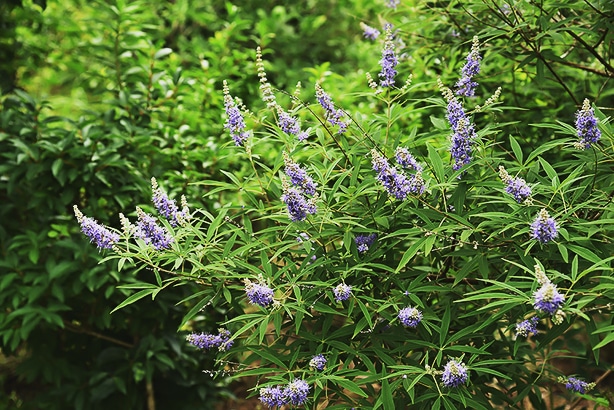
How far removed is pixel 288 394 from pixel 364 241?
2.74 ft

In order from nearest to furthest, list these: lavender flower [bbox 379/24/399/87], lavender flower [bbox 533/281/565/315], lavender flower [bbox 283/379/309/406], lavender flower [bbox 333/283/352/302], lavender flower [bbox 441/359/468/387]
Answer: lavender flower [bbox 533/281/565/315], lavender flower [bbox 441/359/468/387], lavender flower [bbox 283/379/309/406], lavender flower [bbox 333/283/352/302], lavender flower [bbox 379/24/399/87]

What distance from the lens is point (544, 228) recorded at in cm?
266

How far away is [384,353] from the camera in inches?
126

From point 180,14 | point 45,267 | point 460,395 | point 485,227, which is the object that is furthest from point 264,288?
point 180,14

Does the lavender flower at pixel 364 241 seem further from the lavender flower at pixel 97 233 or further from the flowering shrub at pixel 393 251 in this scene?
the lavender flower at pixel 97 233

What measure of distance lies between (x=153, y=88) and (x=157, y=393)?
2442 millimetres

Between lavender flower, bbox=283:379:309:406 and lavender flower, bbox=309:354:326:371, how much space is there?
0.48ft

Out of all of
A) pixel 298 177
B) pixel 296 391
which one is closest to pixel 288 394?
pixel 296 391

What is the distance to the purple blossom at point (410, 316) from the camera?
9.99 feet

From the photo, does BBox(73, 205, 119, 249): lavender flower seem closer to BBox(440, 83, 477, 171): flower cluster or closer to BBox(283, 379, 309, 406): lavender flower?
BBox(283, 379, 309, 406): lavender flower

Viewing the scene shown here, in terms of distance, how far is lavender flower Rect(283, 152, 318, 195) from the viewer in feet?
9.68

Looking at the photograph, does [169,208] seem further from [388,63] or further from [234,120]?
[388,63]

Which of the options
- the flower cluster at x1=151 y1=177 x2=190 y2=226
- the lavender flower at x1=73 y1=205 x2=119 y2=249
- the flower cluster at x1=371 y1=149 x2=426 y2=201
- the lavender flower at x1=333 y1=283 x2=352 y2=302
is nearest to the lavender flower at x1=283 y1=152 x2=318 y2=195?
the flower cluster at x1=371 y1=149 x2=426 y2=201

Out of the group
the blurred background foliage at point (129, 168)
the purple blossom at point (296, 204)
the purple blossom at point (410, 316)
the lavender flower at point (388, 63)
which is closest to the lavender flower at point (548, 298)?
the purple blossom at point (410, 316)
